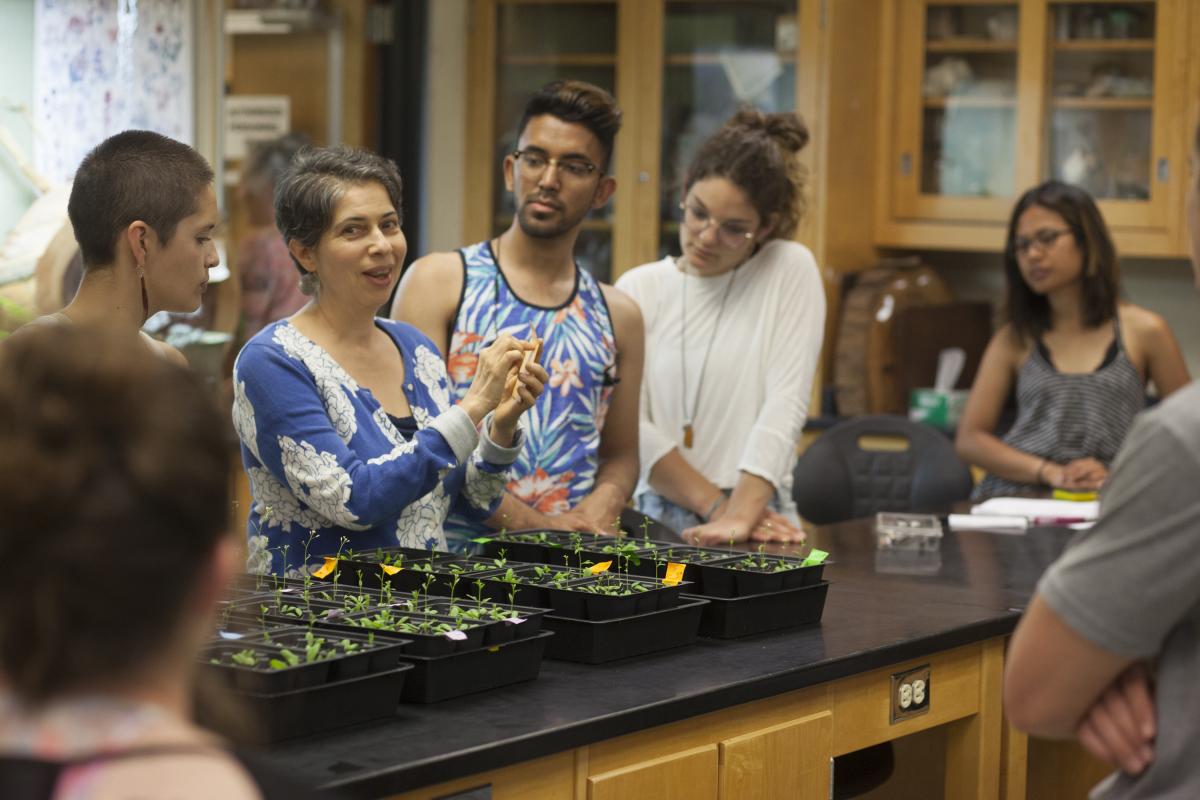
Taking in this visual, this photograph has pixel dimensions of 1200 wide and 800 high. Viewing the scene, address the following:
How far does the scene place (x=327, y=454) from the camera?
198cm

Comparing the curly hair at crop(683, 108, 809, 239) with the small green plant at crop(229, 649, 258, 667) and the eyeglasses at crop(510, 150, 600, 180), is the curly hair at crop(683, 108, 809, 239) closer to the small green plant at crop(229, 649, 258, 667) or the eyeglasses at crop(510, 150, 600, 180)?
the eyeglasses at crop(510, 150, 600, 180)

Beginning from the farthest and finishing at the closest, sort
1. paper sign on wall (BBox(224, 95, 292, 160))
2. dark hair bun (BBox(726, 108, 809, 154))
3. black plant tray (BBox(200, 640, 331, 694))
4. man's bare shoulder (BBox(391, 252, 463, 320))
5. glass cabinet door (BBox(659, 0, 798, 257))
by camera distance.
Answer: paper sign on wall (BBox(224, 95, 292, 160)), glass cabinet door (BBox(659, 0, 798, 257)), dark hair bun (BBox(726, 108, 809, 154)), man's bare shoulder (BBox(391, 252, 463, 320)), black plant tray (BBox(200, 640, 331, 694))

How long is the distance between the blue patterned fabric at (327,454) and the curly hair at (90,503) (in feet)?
3.83

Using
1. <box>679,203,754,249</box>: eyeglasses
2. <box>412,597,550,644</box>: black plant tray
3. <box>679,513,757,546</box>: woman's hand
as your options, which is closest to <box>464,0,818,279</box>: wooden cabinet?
<box>679,203,754,249</box>: eyeglasses

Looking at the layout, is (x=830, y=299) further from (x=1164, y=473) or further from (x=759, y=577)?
(x=1164, y=473)

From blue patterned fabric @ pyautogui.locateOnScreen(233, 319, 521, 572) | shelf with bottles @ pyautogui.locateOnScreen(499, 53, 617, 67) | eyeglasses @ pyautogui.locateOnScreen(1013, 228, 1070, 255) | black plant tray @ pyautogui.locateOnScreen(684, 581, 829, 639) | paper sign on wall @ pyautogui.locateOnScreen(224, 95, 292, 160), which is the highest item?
shelf with bottles @ pyautogui.locateOnScreen(499, 53, 617, 67)

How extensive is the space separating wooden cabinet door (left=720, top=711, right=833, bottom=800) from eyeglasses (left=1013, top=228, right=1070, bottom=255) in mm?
1916

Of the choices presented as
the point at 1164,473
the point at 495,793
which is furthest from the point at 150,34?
the point at 1164,473

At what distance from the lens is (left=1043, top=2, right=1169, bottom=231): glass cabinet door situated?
192 inches

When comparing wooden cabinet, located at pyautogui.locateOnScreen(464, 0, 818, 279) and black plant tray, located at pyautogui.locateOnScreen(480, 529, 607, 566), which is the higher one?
wooden cabinet, located at pyautogui.locateOnScreen(464, 0, 818, 279)

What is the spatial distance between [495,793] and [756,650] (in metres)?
0.54

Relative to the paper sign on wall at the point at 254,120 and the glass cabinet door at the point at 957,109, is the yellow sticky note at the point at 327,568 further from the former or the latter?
the glass cabinet door at the point at 957,109

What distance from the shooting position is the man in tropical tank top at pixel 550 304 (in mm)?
2557

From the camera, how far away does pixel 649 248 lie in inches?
204
